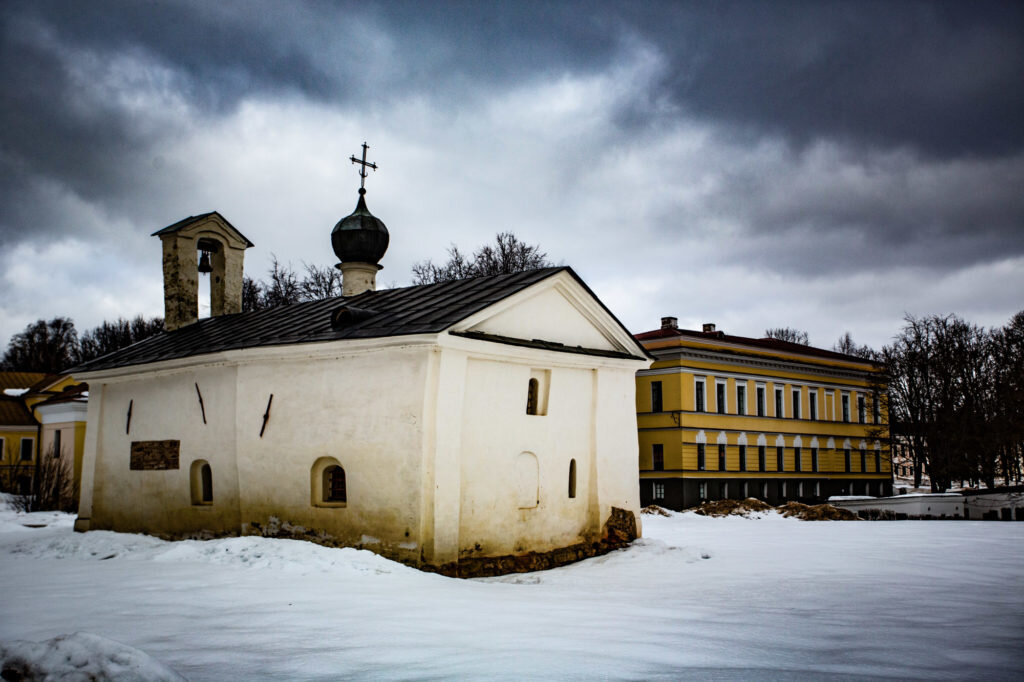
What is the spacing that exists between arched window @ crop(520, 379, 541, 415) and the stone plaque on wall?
6190 mm

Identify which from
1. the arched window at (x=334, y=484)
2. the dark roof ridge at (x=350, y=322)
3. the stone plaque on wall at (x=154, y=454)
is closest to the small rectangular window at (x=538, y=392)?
the dark roof ridge at (x=350, y=322)

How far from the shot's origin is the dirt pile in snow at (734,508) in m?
26.2

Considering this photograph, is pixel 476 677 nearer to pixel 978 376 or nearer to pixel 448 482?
pixel 448 482

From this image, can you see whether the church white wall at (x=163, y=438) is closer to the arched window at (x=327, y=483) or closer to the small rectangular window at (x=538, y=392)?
the arched window at (x=327, y=483)

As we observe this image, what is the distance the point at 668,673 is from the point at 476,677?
3.72 ft

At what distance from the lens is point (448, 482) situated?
1065 cm

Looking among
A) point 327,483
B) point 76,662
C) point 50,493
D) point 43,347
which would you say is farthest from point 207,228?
point 43,347

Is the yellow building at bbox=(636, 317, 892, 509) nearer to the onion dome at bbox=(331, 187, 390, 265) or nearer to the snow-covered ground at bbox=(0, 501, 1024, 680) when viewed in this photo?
the onion dome at bbox=(331, 187, 390, 265)

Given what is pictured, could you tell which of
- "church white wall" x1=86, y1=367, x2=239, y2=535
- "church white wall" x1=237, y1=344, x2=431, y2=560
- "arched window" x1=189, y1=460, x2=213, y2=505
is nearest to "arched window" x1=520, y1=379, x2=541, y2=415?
"church white wall" x1=237, y1=344, x2=431, y2=560

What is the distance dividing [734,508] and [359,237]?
1621 centimetres

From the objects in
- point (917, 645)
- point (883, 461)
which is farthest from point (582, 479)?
point (883, 461)

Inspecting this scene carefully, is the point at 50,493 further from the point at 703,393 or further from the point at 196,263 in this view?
the point at 703,393

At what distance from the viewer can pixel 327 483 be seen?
11.9 meters

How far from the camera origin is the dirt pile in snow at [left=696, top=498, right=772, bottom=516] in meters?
26.2
